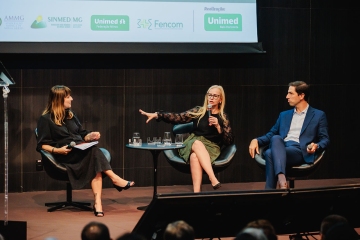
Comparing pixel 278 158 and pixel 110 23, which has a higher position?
pixel 110 23

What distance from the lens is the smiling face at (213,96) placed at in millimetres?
7512

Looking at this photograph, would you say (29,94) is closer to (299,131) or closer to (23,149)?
(23,149)

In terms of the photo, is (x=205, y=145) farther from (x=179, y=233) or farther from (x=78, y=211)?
(x=179, y=233)

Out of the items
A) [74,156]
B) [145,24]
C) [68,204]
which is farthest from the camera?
[145,24]

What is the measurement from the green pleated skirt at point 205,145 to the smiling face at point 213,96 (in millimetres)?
400

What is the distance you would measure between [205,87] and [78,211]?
2359 mm

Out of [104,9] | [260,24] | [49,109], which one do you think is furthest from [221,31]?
[49,109]

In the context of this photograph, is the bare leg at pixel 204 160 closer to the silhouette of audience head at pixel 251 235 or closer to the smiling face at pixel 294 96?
the smiling face at pixel 294 96

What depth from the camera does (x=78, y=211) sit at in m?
7.23

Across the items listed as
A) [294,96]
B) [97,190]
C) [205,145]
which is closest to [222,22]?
[294,96]

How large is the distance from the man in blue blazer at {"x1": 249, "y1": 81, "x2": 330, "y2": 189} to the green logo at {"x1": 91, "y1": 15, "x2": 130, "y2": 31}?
6.65ft

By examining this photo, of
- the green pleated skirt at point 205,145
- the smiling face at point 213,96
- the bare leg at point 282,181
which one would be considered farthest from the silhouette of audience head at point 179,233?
the smiling face at point 213,96

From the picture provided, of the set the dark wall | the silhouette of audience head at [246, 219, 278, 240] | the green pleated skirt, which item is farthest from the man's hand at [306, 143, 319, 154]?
the silhouette of audience head at [246, 219, 278, 240]

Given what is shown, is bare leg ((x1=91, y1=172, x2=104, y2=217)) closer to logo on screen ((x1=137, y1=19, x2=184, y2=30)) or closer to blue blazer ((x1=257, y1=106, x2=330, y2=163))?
blue blazer ((x1=257, y1=106, x2=330, y2=163))
